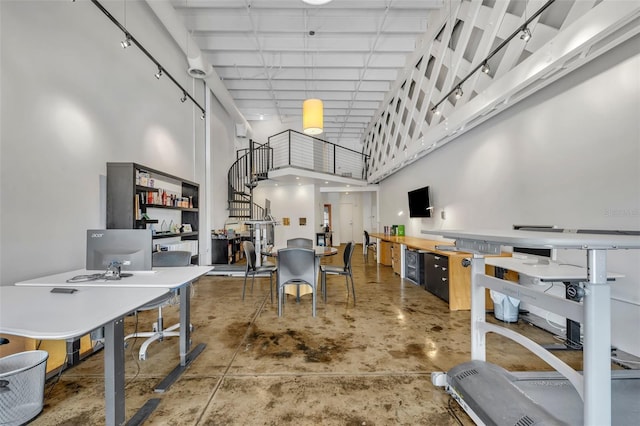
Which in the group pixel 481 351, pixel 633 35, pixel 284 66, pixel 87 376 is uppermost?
pixel 284 66

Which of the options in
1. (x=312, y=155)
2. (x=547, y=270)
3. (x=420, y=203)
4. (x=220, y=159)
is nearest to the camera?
(x=547, y=270)

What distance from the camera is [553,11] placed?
2.90 m

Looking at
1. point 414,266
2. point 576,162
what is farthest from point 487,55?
point 414,266

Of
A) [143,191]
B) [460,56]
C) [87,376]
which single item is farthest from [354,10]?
[87,376]

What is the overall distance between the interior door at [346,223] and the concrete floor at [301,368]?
32.4ft

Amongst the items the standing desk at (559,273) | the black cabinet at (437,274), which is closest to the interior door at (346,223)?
the black cabinet at (437,274)

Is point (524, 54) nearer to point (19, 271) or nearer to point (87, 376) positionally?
point (87, 376)

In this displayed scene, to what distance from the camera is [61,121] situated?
2.94 m

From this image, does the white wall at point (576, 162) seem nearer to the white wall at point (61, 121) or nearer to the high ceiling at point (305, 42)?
the high ceiling at point (305, 42)

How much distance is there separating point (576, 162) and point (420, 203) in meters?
3.34

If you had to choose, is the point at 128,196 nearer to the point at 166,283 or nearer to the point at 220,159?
the point at 166,283

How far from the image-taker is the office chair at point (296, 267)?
3465 millimetres

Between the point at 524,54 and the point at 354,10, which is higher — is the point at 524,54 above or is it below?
below

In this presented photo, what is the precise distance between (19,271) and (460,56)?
628 cm
